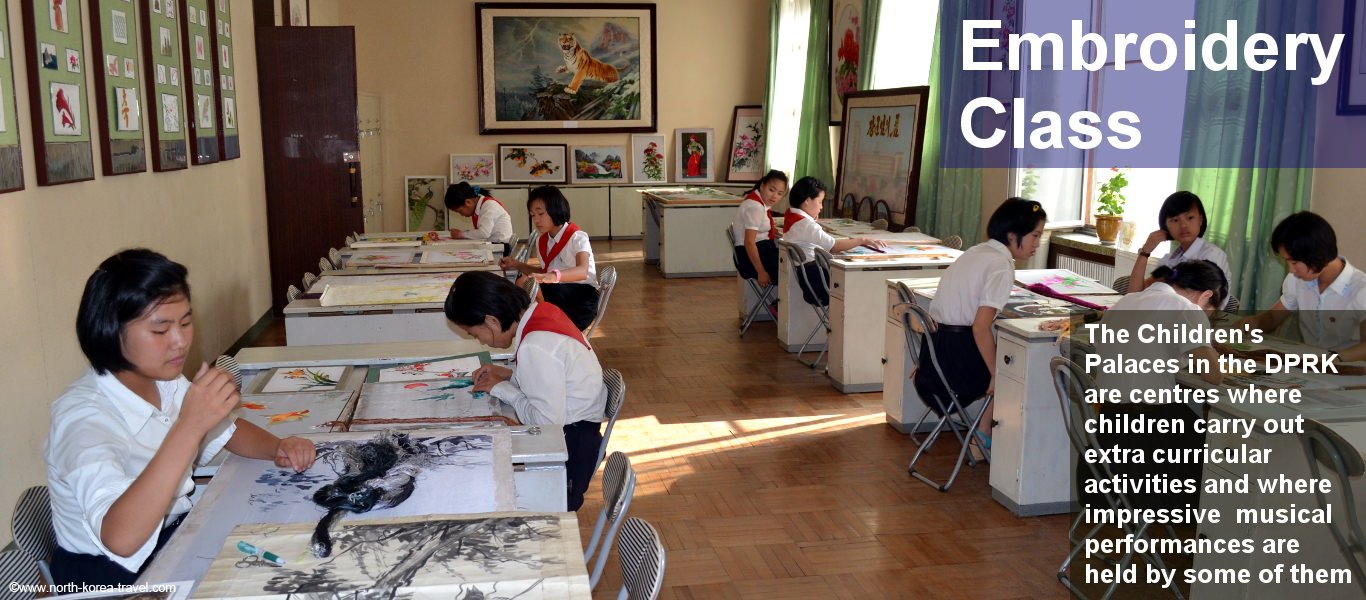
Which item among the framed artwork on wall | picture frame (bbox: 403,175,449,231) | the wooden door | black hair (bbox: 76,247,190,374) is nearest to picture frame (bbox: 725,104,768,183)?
picture frame (bbox: 403,175,449,231)

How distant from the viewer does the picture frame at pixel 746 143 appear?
13734 mm

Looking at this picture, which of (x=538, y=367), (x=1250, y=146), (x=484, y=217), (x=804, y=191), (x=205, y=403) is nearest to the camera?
(x=205, y=403)

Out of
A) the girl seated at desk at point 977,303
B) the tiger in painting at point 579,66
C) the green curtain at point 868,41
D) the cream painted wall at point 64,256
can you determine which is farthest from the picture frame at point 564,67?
the girl seated at desk at point 977,303

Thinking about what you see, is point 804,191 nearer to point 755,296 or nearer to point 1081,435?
point 755,296

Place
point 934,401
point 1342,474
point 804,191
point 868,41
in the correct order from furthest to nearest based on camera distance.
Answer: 1. point 868,41
2. point 804,191
3. point 934,401
4. point 1342,474

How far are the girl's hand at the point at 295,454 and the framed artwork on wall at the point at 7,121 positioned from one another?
178cm

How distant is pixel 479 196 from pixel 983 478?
4.55m

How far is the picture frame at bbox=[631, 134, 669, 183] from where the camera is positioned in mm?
13672

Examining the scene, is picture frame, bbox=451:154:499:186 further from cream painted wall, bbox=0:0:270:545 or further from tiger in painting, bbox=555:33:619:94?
cream painted wall, bbox=0:0:270:545

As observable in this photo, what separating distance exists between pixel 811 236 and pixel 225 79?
3912mm

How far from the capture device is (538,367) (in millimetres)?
3150

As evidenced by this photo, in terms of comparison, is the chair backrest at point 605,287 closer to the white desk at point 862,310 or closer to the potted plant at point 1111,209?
the white desk at point 862,310

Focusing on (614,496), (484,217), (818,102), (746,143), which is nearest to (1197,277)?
(614,496)

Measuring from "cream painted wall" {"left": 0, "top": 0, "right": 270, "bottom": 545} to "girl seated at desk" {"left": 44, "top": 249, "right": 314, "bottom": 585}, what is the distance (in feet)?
5.71
